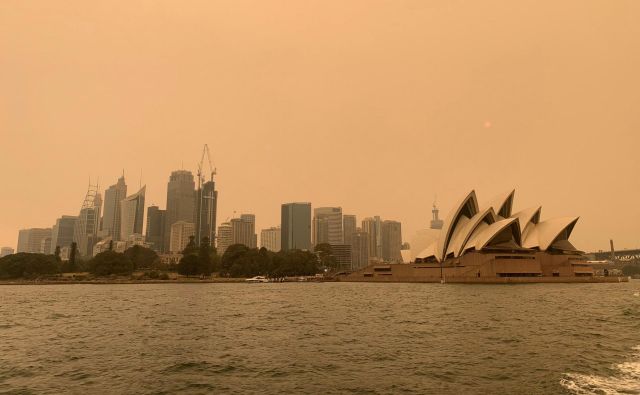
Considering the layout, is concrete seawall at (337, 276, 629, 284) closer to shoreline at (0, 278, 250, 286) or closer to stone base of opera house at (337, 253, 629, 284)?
stone base of opera house at (337, 253, 629, 284)

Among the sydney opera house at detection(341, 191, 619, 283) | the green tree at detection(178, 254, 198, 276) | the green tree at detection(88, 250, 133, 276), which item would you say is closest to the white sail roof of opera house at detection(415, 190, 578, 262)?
the sydney opera house at detection(341, 191, 619, 283)

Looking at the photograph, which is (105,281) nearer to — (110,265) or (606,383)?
(110,265)

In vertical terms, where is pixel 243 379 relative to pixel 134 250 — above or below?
below

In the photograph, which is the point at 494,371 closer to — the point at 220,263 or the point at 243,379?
the point at 243,379

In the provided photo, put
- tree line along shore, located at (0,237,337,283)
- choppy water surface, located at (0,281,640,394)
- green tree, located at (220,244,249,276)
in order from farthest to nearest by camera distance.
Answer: green tree, located at (220,244,249,276)
tree line along shore, located at (0,237,337,283)
choppy water surface, located at (0,281,640,394)

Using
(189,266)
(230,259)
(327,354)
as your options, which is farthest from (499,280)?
(189,266)

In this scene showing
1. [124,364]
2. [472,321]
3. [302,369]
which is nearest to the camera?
[302,369]

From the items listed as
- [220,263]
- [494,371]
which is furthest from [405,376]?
[220,263]
